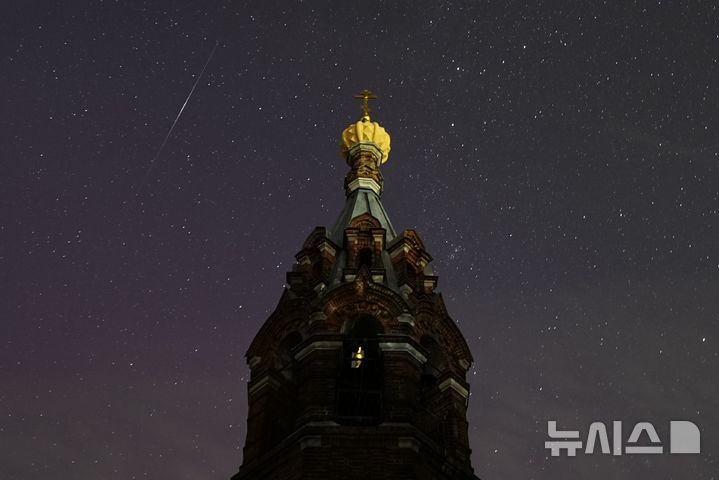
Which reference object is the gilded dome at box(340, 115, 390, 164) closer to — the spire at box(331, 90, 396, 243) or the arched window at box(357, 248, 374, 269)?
the spire at box(331, 90, 396, 243)

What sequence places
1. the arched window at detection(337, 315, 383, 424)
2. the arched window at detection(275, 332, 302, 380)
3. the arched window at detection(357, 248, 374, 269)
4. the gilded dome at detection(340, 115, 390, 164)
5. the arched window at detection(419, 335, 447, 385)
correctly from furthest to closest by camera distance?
the gilded dome at detection(340, 115, 390, 164), the arched window at detection(357, 248, 374, 269), the arched window at detection(419, 335, 447, 385), the arched window at detection(275, 332, 302, 380), the arched window at detection(337, 315, 383, 424)

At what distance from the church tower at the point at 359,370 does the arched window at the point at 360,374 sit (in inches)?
1.1

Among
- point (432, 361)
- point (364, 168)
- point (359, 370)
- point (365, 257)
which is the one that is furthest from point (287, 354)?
point (364, 168)

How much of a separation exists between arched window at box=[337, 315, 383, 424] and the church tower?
0.03 meters

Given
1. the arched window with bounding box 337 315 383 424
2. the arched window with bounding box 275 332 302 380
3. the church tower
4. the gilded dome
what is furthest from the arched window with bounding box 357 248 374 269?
the gilded dome

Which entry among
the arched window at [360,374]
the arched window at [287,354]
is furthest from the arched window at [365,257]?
the arched window at [287,354]

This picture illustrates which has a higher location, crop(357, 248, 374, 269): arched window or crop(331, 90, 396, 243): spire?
crop(331, 90, 396, 243): spire

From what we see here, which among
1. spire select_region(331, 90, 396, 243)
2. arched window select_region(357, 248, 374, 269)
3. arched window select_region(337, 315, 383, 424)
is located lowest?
arched window select_region(337, 315, 383, 424)

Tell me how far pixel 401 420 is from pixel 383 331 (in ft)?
10.2

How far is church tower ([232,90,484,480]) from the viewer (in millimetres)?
27469

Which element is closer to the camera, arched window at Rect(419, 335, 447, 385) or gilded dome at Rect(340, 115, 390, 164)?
arched window at Rect(419, 335, 447, 385)

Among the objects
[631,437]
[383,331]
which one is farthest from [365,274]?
[631,437]

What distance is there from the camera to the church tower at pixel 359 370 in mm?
27469

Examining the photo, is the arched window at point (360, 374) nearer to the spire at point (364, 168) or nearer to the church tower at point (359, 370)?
the church tower at point (359, 370)
